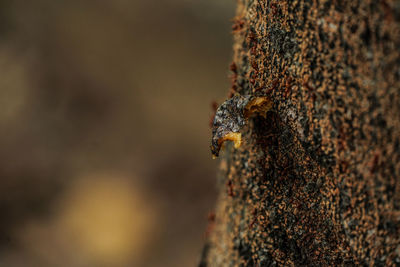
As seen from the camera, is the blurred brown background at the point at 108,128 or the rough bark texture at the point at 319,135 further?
the blurred brown background at the point at 108,128

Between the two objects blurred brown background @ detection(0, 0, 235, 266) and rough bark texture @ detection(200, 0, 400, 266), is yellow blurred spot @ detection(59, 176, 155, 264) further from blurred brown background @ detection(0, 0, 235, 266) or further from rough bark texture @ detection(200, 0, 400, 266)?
rough bark texture @ detection(200, 0, 400, 266)

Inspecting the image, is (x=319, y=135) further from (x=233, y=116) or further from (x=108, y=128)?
(x=108, y=128)

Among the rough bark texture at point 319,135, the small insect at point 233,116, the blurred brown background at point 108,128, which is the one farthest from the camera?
the blurred brown background at point 108,128

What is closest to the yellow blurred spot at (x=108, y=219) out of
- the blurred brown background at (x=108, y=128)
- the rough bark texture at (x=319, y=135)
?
the blurred brown background at (x=108, y=128)

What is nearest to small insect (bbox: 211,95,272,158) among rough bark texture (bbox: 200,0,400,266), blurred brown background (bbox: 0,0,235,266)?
rough bark texture (bbox: 200,0,400,266)

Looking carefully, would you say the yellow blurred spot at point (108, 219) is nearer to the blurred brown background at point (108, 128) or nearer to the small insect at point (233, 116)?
the blurred brown background at point (108, 128)

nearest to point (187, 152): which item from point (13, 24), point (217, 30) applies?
point (217, 30)

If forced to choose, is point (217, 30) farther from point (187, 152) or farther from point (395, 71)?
point (395, 71)
